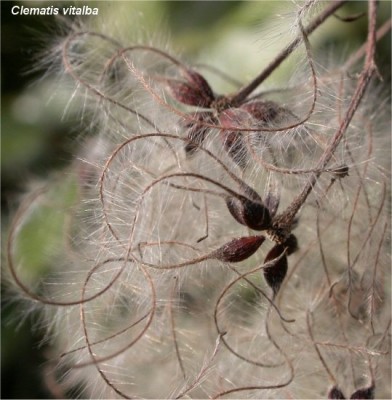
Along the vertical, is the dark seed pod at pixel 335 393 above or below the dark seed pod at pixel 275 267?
below

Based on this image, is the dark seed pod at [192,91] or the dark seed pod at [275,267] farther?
the dark seed pod at [192,91]

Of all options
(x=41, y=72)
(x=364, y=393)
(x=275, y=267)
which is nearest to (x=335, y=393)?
(x=364, y=393)

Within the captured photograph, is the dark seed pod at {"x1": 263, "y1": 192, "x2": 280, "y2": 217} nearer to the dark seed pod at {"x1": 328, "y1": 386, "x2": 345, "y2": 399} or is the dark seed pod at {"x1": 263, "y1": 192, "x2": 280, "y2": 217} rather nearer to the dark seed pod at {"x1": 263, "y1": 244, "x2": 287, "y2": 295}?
the dark seed pod at {"x1": 263, "y1": 244, "x2": 287, "y2": 295}

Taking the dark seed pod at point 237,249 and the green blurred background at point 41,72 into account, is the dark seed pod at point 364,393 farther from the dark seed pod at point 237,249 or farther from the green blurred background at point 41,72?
the green blurred background at point 41,72

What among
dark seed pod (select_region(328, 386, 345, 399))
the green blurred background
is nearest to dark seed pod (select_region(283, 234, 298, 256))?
dark seed pod (select_region(328, 386, 345, 399))

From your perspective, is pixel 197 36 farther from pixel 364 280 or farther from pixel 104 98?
pixel 364 280

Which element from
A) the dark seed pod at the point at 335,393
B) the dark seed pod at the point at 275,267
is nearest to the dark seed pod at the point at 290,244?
the dark seed pod at the point at 275,267

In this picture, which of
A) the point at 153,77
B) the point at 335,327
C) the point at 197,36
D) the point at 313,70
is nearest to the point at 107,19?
the point at 153,77
